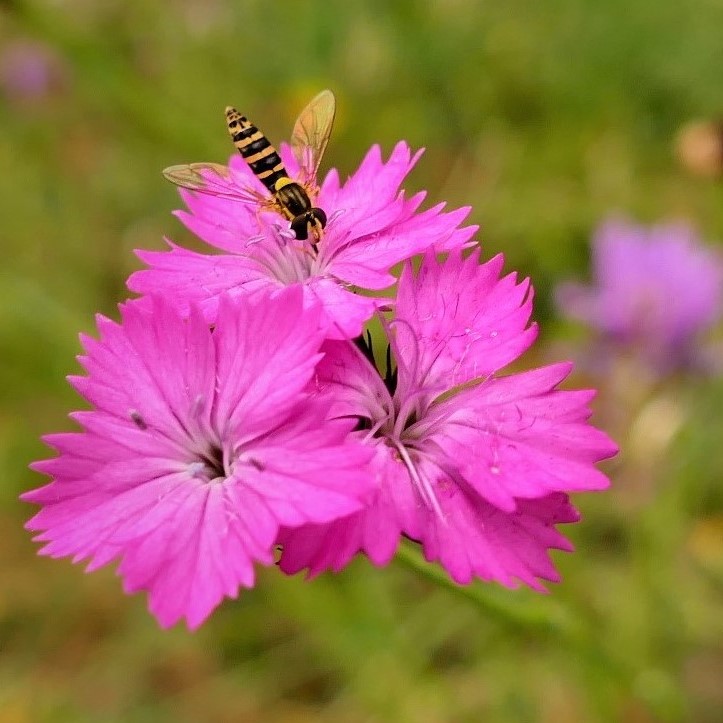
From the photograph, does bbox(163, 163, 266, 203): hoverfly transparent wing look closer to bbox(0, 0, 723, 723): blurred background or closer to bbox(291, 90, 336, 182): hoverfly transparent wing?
bbox(291, 90, 336, 182): hoverfly transparent wing

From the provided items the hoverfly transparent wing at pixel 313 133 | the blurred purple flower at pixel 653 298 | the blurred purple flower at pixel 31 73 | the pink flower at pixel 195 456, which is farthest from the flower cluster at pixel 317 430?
the blurred purple flower at pixel 31 73

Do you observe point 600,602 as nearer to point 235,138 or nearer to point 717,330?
point 717,330

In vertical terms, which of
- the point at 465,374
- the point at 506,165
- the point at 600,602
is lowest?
the point at 600,602

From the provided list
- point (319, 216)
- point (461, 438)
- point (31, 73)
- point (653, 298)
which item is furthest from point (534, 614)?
point (31, 73)

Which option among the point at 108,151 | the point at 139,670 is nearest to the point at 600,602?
the point at 139,670

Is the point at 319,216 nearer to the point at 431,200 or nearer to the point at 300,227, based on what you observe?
the point at 300,227

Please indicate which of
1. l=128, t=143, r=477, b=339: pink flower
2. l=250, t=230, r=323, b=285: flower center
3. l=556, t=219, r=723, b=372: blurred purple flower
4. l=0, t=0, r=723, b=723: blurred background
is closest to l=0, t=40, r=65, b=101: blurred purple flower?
l=0, t=0, r=723, b=723: blurred background

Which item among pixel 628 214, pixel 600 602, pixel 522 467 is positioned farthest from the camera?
pixel 628 214
